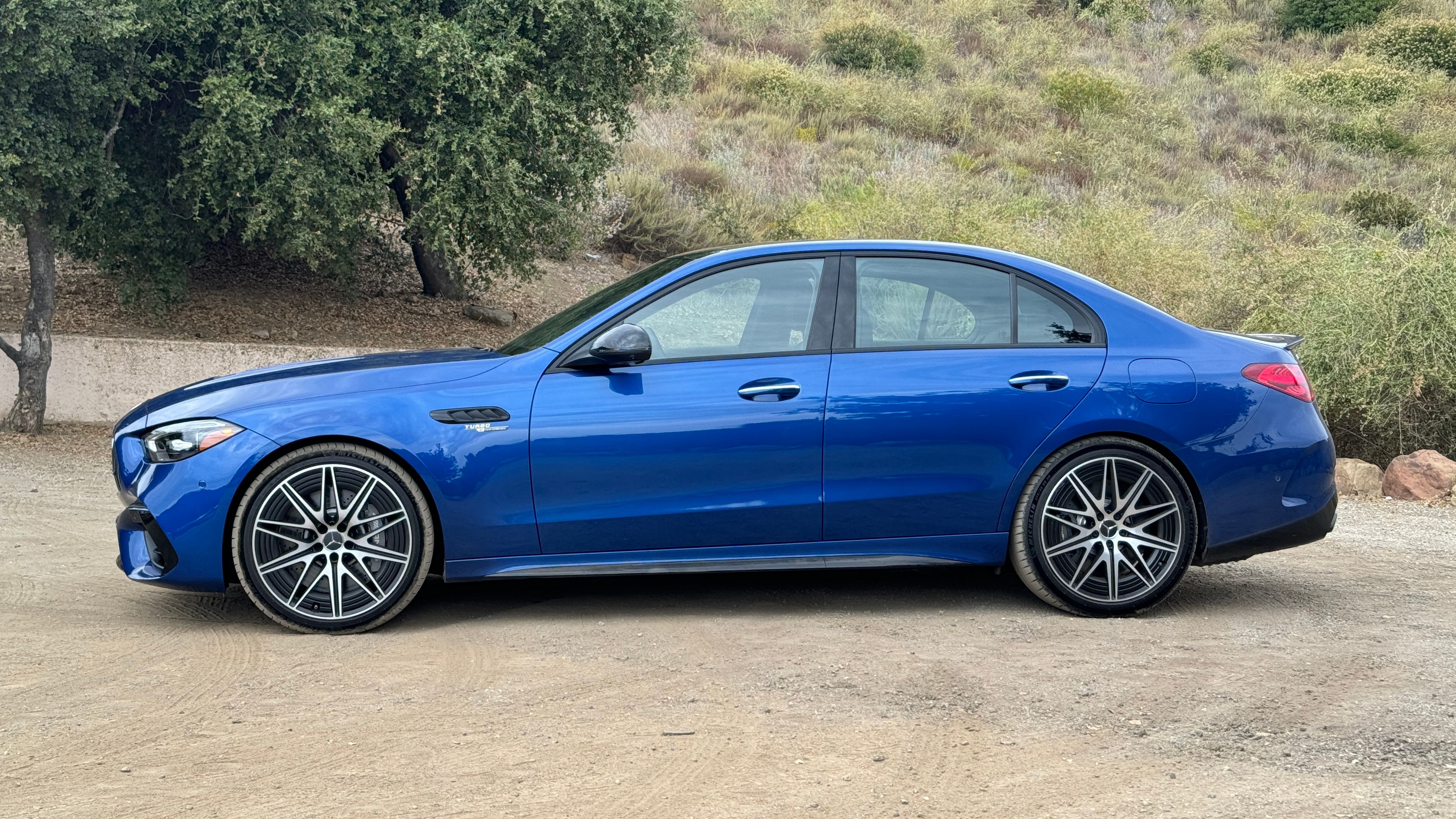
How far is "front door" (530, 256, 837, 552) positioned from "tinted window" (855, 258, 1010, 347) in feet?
1.06

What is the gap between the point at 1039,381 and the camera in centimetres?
586

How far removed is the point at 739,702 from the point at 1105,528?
2.07 meters

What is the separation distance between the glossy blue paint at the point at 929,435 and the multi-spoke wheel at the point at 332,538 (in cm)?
177

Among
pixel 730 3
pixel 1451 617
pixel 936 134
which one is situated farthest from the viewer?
pixel 730 3

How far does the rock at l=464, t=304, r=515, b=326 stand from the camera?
63.5 feet

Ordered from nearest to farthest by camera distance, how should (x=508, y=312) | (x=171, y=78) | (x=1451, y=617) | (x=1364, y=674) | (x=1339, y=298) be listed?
(x=1364, y=674)
(x=1451, y=617)
(x=1339, y=298)
(x=171, y=78)
(x=508, y=312)

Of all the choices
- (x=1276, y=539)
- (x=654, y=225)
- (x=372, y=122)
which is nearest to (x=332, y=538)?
(x=1276, y=539)

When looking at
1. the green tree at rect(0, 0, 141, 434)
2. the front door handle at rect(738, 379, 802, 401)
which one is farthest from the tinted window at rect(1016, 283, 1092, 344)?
the green tree at rect(0, 0, 141, 434)

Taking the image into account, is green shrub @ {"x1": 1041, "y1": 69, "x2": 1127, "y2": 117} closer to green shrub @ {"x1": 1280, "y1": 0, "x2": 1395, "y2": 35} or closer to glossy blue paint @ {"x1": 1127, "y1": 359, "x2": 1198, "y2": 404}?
green shrub @ {"x1": 1280, "y1": 0, "x2": 1395, "y2": 35}

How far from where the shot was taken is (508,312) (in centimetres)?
1984

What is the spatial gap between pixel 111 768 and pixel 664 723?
1.70 meters

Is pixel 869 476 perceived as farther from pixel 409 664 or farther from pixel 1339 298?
pixel 1339 298

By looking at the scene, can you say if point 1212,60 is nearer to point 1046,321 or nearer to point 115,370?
point 115,370

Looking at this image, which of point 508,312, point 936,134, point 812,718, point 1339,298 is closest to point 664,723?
point 812,718
